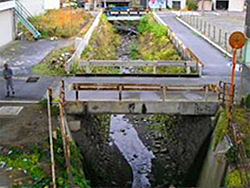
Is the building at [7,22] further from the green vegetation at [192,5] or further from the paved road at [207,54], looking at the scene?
the green vegetation at [192,5]

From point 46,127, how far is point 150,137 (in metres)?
8.12

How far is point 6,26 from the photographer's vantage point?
3225cm

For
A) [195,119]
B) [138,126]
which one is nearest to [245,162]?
[195,119]

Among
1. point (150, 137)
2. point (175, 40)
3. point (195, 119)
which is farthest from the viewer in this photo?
point (175, 40)

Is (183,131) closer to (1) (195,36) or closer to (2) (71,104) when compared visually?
(2) (71,104)

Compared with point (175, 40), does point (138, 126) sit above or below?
below

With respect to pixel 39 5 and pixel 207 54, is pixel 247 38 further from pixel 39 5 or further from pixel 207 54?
pixel 39 5

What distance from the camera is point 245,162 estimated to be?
39.7 feet

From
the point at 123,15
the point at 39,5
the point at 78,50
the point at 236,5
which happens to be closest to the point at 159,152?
the point at 78,50

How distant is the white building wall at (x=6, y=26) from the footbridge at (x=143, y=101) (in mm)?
16023

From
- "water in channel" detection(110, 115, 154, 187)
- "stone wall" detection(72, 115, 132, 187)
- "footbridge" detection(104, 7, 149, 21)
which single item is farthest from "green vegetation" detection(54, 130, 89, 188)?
"footbridge" detection(104, 7, 149, 21)

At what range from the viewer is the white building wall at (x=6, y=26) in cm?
3116

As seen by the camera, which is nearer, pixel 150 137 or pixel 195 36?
pixel 150 137

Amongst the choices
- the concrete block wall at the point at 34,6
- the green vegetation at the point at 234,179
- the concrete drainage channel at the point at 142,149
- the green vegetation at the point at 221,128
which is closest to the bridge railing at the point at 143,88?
the concrete drainage channel at the point at 142,149
